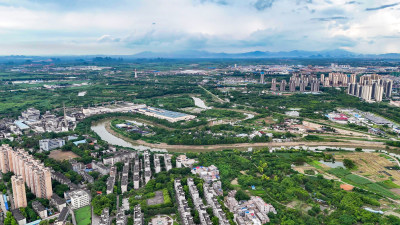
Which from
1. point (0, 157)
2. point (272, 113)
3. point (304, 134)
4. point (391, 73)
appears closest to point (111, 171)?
point (0, 157)

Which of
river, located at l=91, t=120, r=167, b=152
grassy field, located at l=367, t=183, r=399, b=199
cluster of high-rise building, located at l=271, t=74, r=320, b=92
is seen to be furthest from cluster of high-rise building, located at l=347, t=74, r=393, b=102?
river, located at l=91, t=120, r=167, b=152

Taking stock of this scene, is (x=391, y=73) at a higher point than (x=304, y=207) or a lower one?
higher

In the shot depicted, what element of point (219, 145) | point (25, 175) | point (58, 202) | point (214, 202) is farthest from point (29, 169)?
point (219, 145)

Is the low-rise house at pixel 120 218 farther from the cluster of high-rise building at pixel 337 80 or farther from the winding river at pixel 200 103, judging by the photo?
the cluster of high-rise building at pixel 337 80

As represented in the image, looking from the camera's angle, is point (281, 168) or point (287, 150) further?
point (287, 150)

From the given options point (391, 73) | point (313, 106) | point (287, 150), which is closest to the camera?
point (287, 150)

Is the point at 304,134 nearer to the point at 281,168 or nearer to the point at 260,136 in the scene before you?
the point at 260,136

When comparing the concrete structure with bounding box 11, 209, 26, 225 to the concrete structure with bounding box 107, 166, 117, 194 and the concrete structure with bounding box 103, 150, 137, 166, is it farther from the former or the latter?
Result: the concrete structure with bounding box 103, 150, 137, 166
